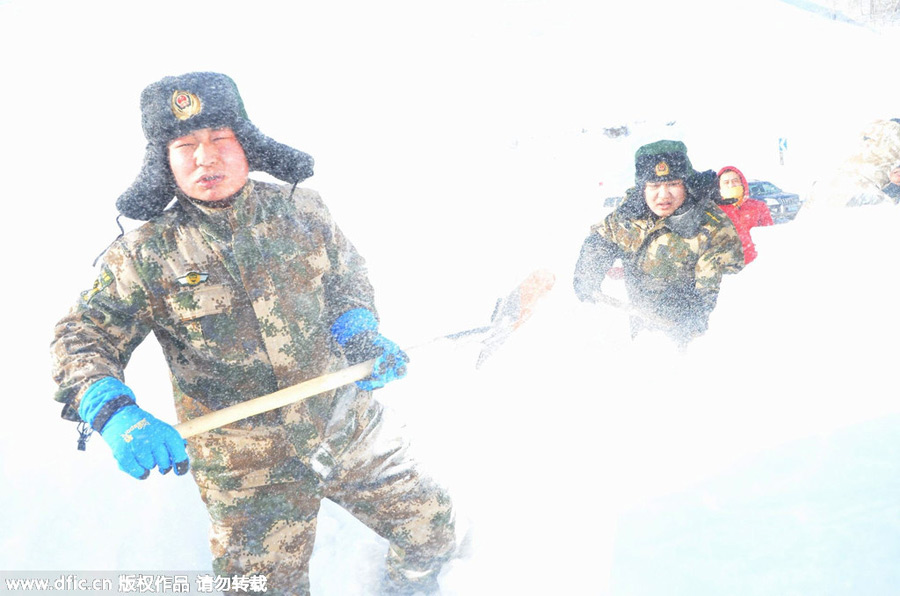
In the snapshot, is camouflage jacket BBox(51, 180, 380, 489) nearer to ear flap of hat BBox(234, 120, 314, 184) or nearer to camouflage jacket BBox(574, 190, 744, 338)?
ear flap of hat BBox(234, 120, 314, 184)

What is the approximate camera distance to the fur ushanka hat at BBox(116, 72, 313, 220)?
1.63 m

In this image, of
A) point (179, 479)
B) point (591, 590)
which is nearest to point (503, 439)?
point (591, 590)

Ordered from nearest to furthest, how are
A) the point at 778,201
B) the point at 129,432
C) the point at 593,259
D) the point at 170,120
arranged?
the point at 129,432 < the point at 170,120 < the point at 593,259 < the point at 778,201

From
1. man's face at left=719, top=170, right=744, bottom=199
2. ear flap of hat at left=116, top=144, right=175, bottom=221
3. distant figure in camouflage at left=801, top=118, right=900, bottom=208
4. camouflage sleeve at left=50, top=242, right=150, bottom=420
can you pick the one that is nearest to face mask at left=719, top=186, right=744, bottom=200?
man's face at left=719, top=170, right=744, bottom=199

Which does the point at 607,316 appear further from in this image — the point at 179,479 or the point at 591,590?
the point at 179,479

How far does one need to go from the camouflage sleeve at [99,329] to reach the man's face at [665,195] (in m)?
2.74

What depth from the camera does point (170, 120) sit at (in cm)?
163

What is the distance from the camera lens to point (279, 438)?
72.0 inches

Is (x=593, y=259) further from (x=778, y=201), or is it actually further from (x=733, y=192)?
(x=778, y=201)

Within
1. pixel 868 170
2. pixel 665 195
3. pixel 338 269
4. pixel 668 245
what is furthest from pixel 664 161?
pixel 868 170

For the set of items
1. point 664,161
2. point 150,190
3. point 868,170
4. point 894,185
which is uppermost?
point 150,190

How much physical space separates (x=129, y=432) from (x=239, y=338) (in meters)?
0.40

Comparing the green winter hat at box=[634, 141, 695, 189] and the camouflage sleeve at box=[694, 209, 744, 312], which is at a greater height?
the green winter hat at box=[634, 141, 695, 189]

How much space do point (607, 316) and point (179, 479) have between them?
2.77 meters
